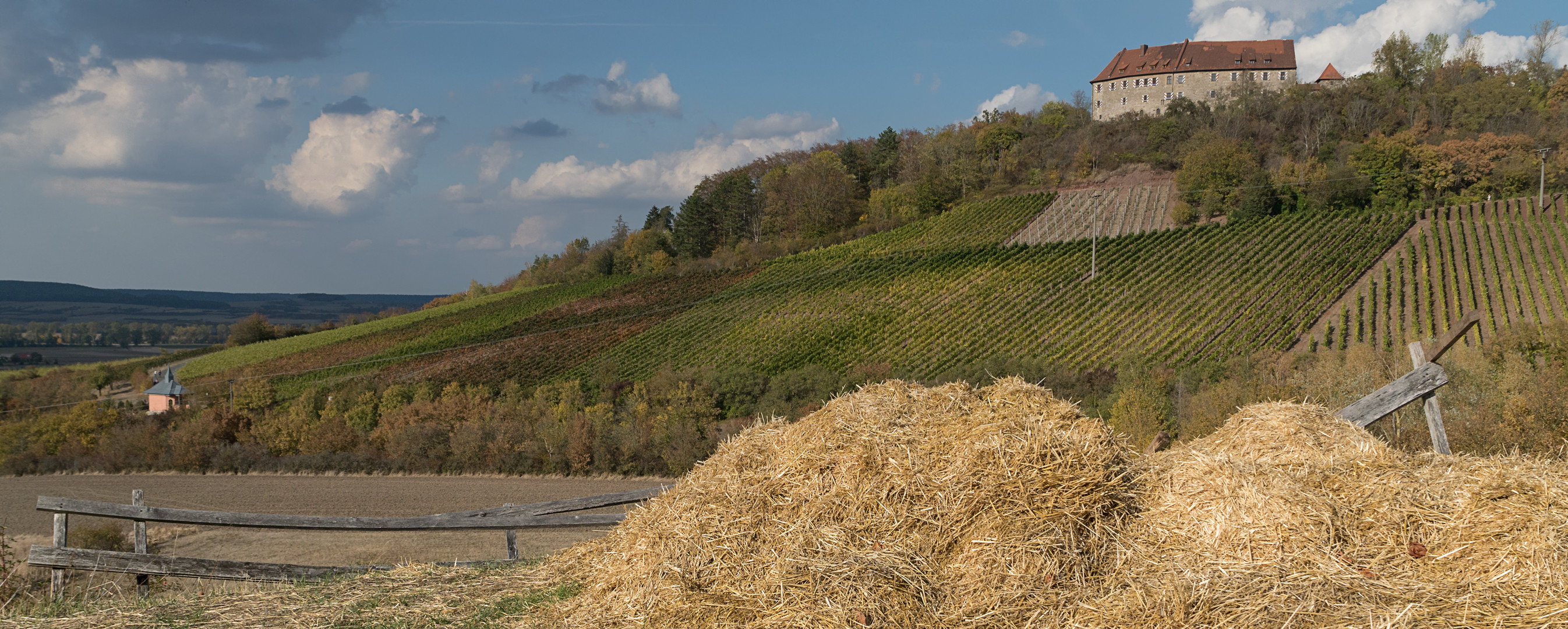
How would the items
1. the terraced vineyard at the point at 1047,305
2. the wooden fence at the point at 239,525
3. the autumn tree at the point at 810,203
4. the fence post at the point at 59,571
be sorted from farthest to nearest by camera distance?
the autumn tree at the point at 810,203 < the terraced vineyard at the point at 1047,305 < the wooden fence at the point at 239,525 < the fence post at the point at 59,571

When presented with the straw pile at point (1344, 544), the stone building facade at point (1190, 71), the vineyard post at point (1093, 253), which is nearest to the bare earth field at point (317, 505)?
the straw pile at point (1344, 544)

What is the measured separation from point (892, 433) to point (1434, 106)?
96289 mm

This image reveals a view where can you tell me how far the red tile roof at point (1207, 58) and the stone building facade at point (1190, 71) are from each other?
7cm

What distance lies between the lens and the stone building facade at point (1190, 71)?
332 feet

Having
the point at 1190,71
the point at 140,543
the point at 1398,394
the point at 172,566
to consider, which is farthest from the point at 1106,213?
the point at 172,566

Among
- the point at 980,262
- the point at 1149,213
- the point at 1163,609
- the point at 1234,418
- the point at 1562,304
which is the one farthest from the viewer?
the point at 1149,213

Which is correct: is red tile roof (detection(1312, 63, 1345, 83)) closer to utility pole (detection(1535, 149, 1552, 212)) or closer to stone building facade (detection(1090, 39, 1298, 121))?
stone building facade (detection(1090, 39, 1298, 121))

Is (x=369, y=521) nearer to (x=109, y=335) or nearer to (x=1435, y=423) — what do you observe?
(x=1435, y=423)

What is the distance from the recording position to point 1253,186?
58.4m

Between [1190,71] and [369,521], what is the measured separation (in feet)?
372

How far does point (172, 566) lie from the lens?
6.14m

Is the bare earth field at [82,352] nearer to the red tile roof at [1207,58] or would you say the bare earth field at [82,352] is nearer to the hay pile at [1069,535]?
the hay pile at [1069,535]

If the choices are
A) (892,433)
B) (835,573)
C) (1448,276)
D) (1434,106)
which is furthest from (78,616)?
(1434,106)

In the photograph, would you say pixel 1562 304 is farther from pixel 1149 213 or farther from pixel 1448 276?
pixel 1149 213
